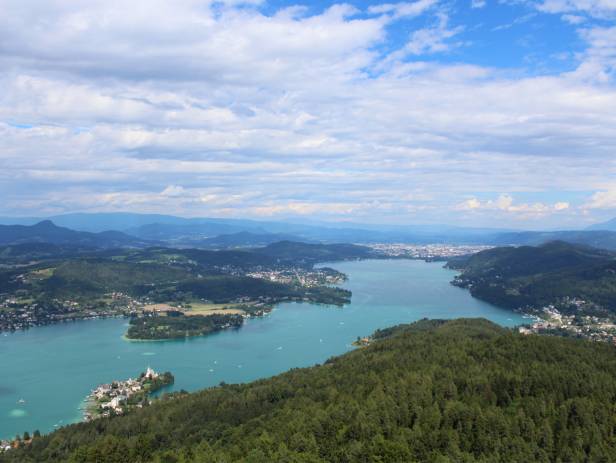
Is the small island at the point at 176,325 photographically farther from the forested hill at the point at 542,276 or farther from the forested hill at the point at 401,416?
the forested hill at the point at 542,276

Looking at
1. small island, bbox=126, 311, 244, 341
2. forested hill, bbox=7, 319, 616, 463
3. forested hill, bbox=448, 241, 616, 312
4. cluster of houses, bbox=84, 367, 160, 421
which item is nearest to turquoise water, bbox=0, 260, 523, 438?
cluster of houses, bbox=84, 367, 160, 421

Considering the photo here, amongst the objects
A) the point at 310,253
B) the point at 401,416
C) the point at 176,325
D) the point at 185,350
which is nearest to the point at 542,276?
the point at 176,325

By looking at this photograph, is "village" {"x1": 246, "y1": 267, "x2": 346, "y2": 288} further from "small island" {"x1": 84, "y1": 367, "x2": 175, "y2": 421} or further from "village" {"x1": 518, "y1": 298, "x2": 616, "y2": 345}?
"small island" {"x1": 84, "y1": 367, "x2": 175, "y2": 421}

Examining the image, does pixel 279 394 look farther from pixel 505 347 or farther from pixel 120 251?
pixel 120 251

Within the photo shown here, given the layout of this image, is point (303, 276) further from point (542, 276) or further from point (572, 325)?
point (572, 325)

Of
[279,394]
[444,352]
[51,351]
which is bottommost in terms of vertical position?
[51,351]

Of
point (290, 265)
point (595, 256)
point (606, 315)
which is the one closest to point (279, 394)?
point (606, 315)
